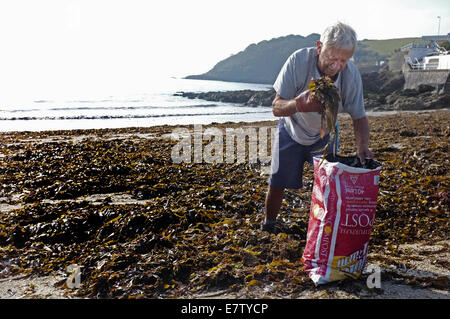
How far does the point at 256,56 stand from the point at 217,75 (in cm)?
1740

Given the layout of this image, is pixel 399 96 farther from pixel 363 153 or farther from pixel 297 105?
pixel 297 105

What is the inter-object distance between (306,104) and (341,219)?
32.3 inches

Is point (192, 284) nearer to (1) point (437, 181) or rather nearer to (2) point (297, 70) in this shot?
(2) point (297, 70)

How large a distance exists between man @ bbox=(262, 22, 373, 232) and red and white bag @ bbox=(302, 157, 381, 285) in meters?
0.43

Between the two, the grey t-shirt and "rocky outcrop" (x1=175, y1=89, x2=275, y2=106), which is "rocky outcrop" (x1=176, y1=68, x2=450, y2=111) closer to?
"rocky outcrop" (x1=175, y1=89, x2=275, y2=106)

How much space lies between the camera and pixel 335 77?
2.75m

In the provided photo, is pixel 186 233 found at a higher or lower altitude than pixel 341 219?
lower

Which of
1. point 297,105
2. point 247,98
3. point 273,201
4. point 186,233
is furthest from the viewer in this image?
A: point 247,98

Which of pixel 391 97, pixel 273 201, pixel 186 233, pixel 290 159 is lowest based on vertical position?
pixel 186 233

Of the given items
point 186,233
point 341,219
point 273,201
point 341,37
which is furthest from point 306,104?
point 186,233

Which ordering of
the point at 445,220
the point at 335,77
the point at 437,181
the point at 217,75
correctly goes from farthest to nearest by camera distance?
the point at 217,75, the point at 437,181, the point at 445,220, the point at 335,77

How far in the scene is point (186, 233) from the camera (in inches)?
135
